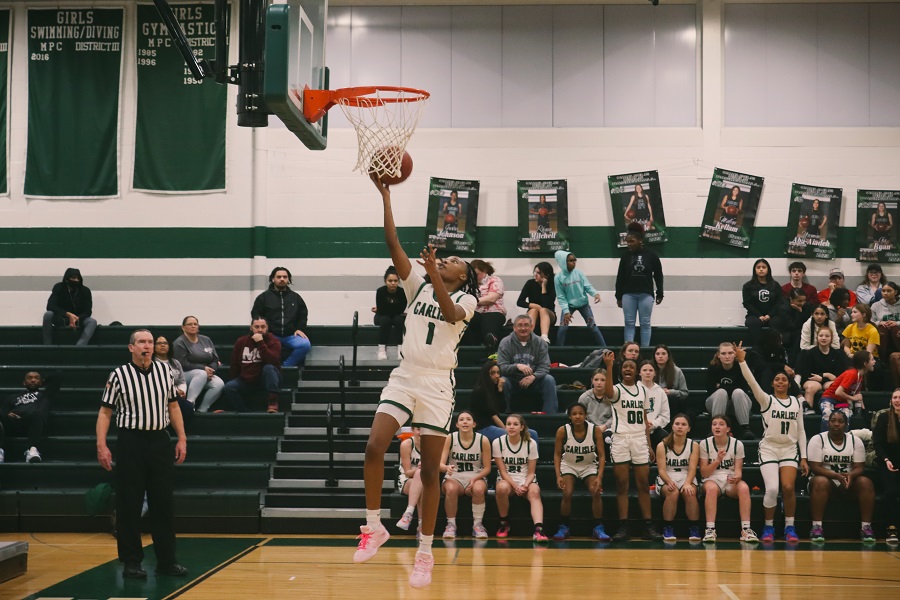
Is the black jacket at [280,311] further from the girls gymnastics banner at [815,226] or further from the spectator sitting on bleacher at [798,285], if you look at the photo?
the girls gymnastics banner at [815,226]

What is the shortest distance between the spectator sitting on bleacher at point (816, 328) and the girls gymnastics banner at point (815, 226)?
8.91 ft

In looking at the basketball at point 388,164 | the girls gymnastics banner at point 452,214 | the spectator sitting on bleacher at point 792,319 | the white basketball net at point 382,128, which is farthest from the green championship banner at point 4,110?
the spectator sitting on bleacher at point 792,319

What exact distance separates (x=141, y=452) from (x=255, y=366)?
426cm

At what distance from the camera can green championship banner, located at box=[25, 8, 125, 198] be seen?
593 inches

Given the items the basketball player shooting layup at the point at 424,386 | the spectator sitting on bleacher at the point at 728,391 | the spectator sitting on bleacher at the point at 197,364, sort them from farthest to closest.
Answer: the spectator sitting on bleacher at the point at 197,364 → the spectator sitting on bleacher at the point at 728,391 → the basketball player shooting layup at the point at 424,386

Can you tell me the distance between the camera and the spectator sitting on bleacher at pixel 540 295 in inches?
535

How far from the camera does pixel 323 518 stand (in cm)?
1082

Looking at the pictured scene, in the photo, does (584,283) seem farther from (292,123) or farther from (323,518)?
(292,123)

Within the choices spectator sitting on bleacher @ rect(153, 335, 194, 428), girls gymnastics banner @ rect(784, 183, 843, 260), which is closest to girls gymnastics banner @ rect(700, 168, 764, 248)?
girls gymnastics banner @ rect(784, 183, 843, 260)

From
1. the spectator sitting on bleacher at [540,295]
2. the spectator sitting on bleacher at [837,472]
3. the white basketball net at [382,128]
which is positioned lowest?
the spectator sitting on bleacher at [837,472]

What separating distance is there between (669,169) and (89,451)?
28.9 ft

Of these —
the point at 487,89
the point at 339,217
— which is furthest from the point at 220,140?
the point at 487,89

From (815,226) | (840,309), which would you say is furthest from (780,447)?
(815,226)

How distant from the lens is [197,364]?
1243cm
